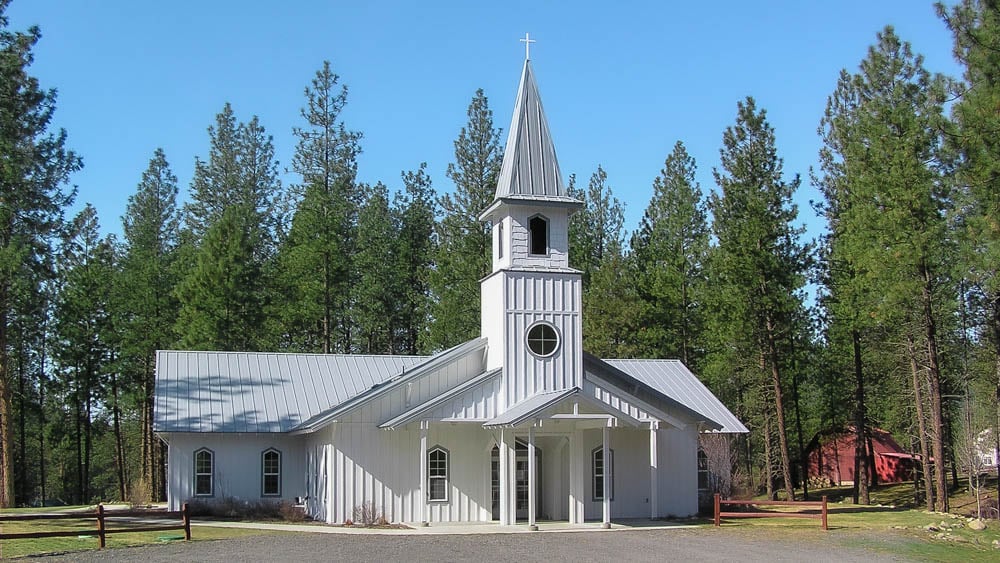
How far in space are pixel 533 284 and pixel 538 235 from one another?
4.88ft

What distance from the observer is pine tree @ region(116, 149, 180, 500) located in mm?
47094

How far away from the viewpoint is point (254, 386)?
114 feet

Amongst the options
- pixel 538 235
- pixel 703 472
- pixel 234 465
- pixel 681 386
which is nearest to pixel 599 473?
pixel 681 386

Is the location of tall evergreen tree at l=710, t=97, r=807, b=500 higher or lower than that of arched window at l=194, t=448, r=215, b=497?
higher

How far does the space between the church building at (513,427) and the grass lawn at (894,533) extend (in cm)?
335

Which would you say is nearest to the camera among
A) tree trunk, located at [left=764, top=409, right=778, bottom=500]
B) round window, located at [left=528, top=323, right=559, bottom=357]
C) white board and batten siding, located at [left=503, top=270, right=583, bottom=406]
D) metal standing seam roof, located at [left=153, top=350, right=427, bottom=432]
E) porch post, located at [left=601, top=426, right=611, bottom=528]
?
porch post, located at [left=601, top=426, right=611, bottom=528]

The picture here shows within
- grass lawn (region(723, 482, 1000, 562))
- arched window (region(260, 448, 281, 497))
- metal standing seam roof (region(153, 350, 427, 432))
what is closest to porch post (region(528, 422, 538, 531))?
grass lawn (region(723, 482, 1000, 562))

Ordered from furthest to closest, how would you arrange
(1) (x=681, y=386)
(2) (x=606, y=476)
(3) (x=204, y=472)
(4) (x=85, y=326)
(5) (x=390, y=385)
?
(4) (x=85, y=326), (1) (x=681, y=386), (3) (x=204, y=472), (5) (x=390, y=385), (2) (x=606, y=476)

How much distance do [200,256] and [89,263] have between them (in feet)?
26.6

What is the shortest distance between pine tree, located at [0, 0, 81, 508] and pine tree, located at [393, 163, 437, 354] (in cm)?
1845

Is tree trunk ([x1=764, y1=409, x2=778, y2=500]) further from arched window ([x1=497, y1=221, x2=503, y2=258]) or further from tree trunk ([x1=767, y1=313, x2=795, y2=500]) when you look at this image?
arched window ([x1=497, y1=221, x2=503, y2=258])

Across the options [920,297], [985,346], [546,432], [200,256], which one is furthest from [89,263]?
[985,346]

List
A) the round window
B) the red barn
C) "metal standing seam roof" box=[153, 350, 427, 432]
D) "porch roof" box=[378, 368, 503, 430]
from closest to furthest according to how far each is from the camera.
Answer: "porch roof" box=[378, 368, 503, 430] < the round window < "metal standing seam roof" box=[153, 350, 427, 432] < the red barn

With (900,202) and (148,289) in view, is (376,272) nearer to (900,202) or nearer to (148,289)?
(148,289)
